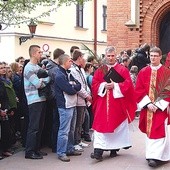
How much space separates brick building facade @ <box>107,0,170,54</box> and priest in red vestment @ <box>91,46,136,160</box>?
28.6 ft

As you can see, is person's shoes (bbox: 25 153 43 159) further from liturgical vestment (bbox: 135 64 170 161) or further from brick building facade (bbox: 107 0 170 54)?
brick building facade (bbox: 107 0 170 54)

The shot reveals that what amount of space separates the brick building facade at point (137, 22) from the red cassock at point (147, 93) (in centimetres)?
887

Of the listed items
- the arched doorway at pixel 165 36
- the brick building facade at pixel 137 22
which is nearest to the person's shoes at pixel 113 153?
the brick building facade at pixel 137 22

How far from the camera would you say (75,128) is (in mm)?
8914

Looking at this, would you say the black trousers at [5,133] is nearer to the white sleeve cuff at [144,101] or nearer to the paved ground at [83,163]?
the paved ground at [83,163]

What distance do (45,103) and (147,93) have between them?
5.94 feet

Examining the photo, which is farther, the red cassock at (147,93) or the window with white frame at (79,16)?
the window with white frame at (79,16)

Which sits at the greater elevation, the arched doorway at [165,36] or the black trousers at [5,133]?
the arched doorway at [165,36]

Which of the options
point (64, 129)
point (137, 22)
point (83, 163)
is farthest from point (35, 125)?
point (137, 22)

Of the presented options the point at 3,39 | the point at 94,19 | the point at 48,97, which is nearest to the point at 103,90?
the point at 48,97

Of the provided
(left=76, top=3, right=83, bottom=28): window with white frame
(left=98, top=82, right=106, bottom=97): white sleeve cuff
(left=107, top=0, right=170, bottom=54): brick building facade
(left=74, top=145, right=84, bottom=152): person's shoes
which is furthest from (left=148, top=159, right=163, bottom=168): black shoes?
(left=76, top=3, right=83, bottom=28): window with white frame

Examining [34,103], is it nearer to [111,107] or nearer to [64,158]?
[64,158]

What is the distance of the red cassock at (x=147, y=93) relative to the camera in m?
7.82

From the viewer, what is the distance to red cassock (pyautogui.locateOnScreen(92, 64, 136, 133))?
26.8 ft
